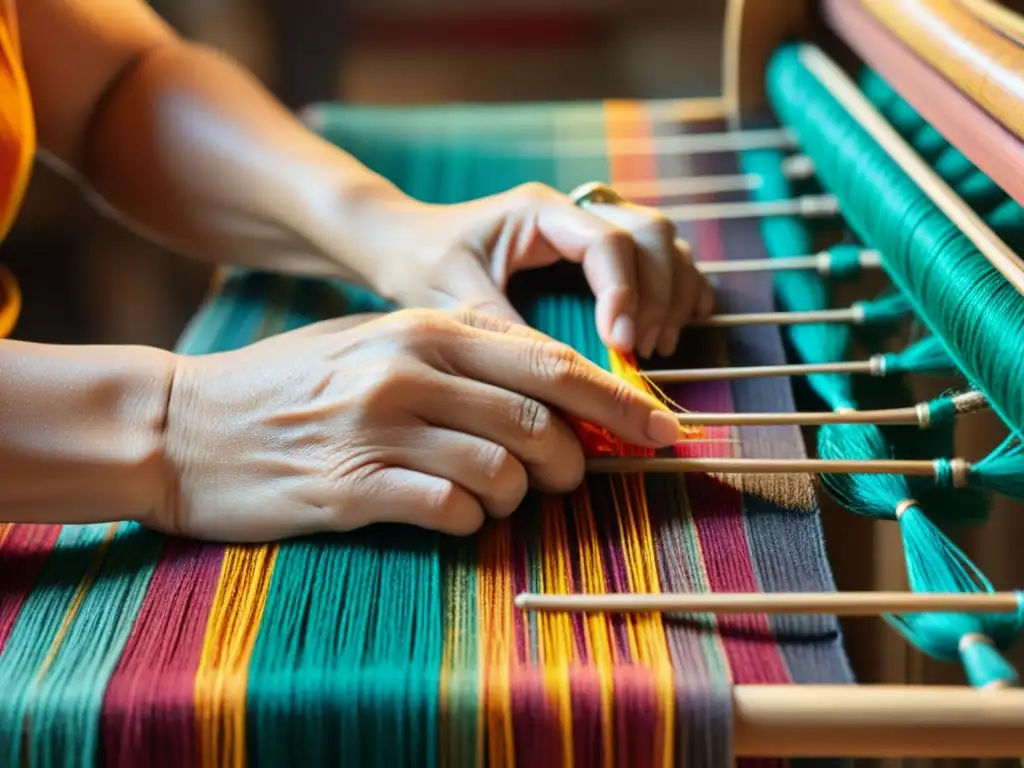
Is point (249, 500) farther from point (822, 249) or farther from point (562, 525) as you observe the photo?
point (822, 249)

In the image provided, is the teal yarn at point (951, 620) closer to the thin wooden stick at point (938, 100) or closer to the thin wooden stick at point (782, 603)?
the thin wooden stick at point (782, 603)

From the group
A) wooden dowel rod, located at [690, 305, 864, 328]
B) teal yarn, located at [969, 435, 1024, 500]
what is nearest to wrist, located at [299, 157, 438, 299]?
wooden dowel rod, located at [690, 305, 864, 328]

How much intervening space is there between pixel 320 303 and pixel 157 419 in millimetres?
326

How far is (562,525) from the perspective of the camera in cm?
66

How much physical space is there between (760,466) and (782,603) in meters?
0.13

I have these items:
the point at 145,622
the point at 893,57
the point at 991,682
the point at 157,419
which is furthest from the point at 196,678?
the point at 893,57

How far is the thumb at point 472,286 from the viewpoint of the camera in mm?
828

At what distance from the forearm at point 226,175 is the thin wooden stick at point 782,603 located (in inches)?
16.1

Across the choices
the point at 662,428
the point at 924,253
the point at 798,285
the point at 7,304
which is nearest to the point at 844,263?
the point at 798,285

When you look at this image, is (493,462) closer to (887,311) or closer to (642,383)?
(642,383)

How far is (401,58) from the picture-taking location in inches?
83.4

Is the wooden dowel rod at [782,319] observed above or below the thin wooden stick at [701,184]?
below

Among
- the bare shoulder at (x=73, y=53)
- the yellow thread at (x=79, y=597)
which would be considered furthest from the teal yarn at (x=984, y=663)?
the bare shoulder at (x=73, y=53)

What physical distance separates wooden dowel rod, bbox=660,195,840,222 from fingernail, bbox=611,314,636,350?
0.30 meters
